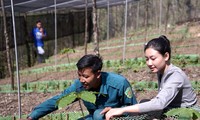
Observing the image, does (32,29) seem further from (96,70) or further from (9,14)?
(96,70)

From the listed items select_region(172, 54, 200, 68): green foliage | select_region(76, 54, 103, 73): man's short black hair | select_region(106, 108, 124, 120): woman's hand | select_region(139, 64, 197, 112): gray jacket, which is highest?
select_region(76, 54, 103, 73): man's short black hair

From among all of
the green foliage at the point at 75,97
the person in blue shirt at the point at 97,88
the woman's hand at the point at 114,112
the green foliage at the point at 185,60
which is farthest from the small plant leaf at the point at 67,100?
the green foliage at the point at 185,60

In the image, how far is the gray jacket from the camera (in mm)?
1884

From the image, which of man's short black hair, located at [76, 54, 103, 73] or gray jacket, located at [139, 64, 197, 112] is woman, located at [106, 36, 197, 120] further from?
man's short black hair, located at [76, 54, 103, 73]

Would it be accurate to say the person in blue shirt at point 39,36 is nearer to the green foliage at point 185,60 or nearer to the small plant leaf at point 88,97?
the green foliage at point 185,60

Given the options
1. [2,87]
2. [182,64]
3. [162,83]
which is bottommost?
[2,87]

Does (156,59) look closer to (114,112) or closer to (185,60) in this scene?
(114,112)

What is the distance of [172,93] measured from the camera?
1.95 metres

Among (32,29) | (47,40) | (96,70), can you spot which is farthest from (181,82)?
(47,40)

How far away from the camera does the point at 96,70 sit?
2.28 m

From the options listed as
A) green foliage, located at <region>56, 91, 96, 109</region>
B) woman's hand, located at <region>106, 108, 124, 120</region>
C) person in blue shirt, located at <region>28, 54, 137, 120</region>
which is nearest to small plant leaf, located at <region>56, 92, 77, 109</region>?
green foliage, located at <region>56, 91, 96, 109</region>

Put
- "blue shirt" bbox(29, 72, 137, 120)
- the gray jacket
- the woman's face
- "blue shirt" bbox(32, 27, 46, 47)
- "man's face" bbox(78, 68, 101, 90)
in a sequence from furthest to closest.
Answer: "blue shirt" bbox(32, 27, 46, 47) → "blue shirt" bbox(29, 72, 137, 120) → "man's face" bbox(78, 68, 101, 90) → the woman's face → the gray jacket

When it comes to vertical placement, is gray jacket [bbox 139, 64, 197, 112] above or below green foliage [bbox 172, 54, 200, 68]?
above

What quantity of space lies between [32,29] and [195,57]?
21.5 ft
